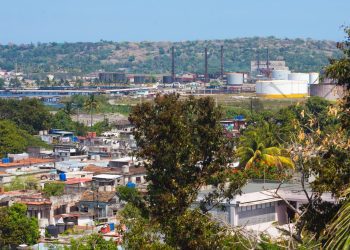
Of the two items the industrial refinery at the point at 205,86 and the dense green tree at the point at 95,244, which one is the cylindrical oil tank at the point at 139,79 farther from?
the dense green tree at the point at 95,244

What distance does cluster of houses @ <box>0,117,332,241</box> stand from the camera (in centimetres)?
2241

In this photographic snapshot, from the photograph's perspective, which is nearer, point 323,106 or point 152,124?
point 152,124

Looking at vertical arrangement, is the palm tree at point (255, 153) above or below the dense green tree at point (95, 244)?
above

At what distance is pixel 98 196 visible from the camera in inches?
1237

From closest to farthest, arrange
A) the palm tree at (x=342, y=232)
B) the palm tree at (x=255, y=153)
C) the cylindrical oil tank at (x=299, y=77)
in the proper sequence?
the palm tree at (x=342, y=232)
the palm tree at (x=255, y=153)
the cylindrical oil tank at (x=299, y=77)

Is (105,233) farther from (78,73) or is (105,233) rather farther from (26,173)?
(78,73)

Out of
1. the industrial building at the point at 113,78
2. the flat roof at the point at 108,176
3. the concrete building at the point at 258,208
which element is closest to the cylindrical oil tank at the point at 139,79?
the industrial building at the point at 113,78

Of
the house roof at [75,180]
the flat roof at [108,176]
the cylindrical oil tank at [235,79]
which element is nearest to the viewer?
the house roof at [75,180]

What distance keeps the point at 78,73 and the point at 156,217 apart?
7056 inches

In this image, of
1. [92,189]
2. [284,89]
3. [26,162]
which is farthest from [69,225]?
[284,89]

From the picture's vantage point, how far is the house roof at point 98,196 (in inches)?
1224

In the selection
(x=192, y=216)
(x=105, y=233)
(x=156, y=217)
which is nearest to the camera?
(x=192, y=216)

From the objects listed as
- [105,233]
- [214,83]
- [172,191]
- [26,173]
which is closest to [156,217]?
[172,191]

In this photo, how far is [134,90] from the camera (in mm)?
132125
